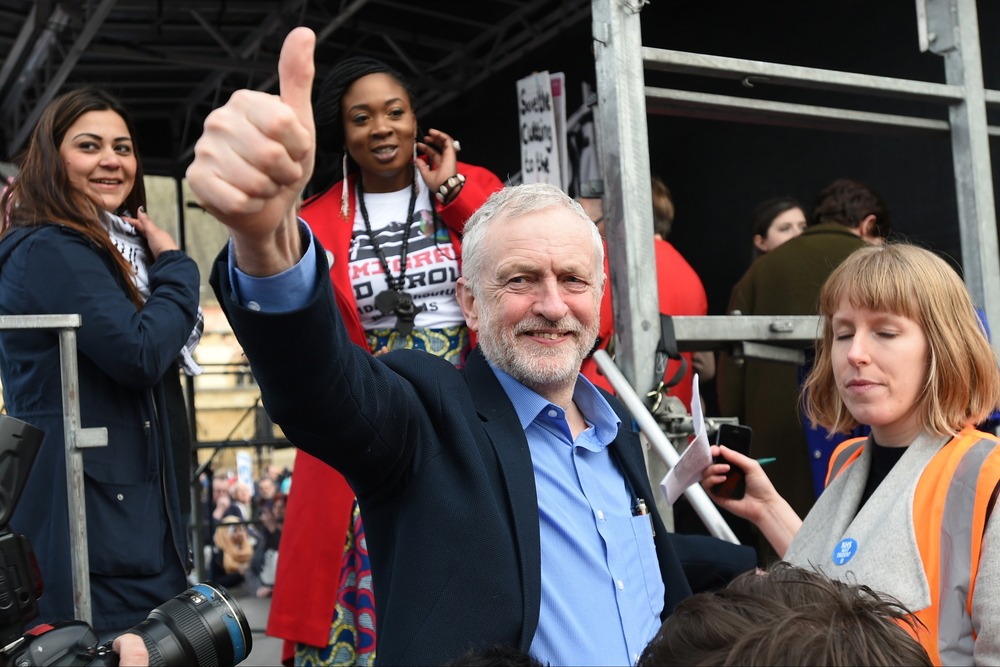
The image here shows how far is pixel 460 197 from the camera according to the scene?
9.20ft

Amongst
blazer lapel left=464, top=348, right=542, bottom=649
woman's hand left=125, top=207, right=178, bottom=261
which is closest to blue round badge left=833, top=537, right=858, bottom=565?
blazer lapel left=464, top=348, right=542, bottom=649

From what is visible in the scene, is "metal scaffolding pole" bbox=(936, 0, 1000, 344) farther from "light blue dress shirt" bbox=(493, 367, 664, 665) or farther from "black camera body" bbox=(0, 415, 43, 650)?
"black camera body" bbox=(0, 415, 43, 650)

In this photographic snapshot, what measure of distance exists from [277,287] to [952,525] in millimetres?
1125

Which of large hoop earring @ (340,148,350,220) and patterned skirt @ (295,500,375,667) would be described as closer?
patterned skirt @ (295,500,375,667)

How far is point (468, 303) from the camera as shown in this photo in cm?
204

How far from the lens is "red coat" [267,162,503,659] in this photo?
8.57 feet

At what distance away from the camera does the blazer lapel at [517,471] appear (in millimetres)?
1697

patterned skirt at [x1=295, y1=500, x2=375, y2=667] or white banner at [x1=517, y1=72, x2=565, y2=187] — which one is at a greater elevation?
white banner at [x1=517, y1=72, x2=565, y2=187]

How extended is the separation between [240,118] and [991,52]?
17.0 feet

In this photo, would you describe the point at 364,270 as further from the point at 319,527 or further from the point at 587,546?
the point at 587,546

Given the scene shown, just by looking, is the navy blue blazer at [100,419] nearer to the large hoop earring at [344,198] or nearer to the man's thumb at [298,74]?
the large hoop earring at [344,198]

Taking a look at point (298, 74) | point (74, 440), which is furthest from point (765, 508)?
point (298, 74)

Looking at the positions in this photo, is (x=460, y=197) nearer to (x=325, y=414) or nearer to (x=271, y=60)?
(x=325, y=414)

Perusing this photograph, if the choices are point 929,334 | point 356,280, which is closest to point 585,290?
point 929,334
